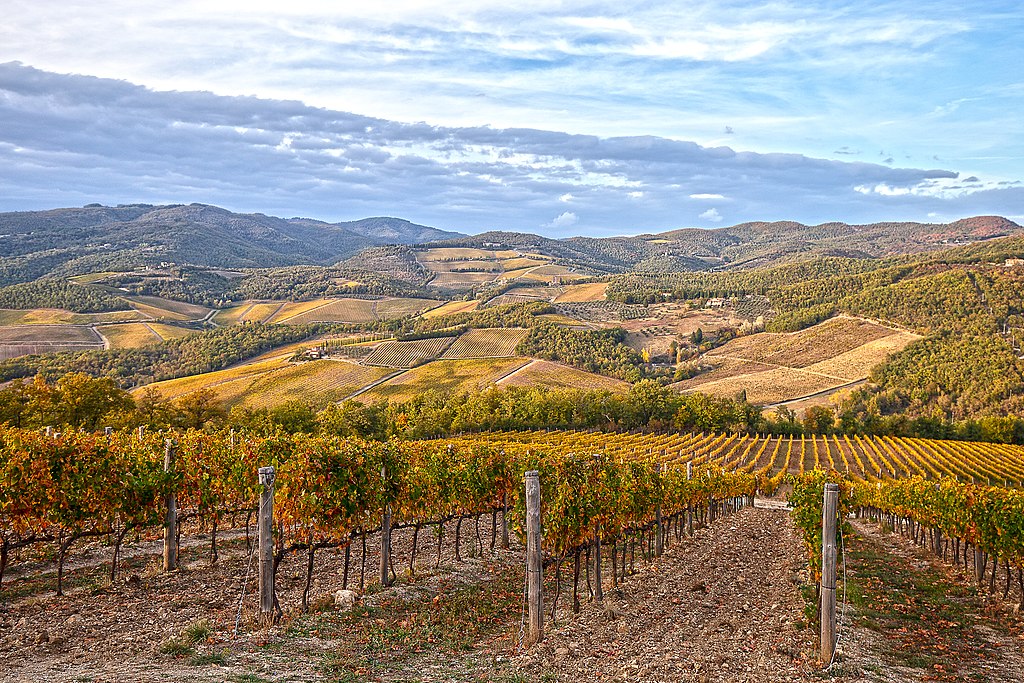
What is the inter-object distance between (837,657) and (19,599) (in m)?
14.8

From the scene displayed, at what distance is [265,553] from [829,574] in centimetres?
951

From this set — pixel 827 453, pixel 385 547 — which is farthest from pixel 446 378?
pixel 385 547

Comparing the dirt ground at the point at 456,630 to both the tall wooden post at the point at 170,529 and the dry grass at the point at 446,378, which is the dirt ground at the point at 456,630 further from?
the dry grass at the point at 446,378

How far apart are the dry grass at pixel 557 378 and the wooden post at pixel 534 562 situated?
107m

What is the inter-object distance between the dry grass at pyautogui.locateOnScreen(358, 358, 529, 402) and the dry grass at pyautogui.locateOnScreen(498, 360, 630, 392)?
3269 mm

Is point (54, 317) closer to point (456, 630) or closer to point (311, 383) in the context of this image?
point (311, 383)

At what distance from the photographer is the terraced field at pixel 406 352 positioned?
13875 cm

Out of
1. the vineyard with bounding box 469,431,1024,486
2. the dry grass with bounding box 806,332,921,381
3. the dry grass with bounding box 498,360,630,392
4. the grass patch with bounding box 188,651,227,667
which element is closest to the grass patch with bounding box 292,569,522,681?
the grass patch with bounding box 188,651,227,667

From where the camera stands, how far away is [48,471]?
1238 centimetres

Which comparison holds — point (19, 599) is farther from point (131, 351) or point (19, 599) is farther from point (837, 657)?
point (131, 351)

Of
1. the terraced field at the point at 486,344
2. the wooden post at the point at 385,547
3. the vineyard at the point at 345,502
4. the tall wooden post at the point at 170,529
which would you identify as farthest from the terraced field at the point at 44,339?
the wooden post at the point at 385,547

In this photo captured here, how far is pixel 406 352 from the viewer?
487 feet

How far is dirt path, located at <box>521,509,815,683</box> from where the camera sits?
35.1ft

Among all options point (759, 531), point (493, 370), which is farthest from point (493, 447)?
point (493, 370)
